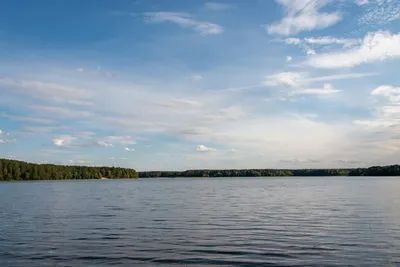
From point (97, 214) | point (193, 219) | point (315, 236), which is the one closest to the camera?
point (315, 236)

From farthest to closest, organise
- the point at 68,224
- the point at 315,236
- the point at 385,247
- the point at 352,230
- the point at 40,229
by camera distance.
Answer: the point at 68,224
the point at 40,229
the point at 352,230
the point at 315,236
the point at 385,247

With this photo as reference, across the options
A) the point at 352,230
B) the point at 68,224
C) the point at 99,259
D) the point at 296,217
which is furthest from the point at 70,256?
the point at 296,217

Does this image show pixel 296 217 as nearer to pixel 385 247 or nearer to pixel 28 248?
pixel 385 247

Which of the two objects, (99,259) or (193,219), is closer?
(99,259)

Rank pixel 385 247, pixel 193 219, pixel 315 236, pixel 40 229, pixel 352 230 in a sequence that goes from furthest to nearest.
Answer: pixel 193 219, pixel 40 229, pixel 352 230, pixel 315 236, pixel 385 247

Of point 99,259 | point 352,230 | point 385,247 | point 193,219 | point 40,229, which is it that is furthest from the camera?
point 193,219

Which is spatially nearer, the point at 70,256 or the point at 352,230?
the point at 70,256

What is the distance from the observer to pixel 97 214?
40.9 meters

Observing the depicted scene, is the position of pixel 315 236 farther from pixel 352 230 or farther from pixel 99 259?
pixel 99 259

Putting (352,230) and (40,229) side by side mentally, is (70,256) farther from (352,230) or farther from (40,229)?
(352,230)

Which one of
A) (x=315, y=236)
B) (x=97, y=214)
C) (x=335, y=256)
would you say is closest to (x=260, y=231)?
(x=315, y=236)

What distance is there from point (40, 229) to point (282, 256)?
62.7 feet

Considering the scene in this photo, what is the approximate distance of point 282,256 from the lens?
68.9ft

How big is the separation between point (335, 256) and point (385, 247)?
3918 mm
